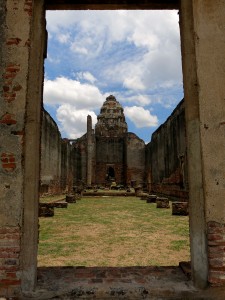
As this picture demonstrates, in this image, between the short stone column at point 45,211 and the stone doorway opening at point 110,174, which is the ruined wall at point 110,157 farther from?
the short stone column at point 45,211

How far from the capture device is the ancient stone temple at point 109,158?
3653 centimetres

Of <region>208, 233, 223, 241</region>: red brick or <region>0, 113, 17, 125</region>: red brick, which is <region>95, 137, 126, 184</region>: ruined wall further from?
<region>208, 233, 223, 241</region>: red brick

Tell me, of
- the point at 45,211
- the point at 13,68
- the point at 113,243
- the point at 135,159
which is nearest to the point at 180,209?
the point at 45,211

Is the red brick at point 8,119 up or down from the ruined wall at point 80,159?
down

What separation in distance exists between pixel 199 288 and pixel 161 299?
0.43 m

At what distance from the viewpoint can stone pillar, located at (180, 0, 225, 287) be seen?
2891 mm

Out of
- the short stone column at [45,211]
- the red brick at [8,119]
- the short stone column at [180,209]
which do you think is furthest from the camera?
the short stone column at [180,209]

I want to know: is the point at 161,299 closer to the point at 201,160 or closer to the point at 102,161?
the point at 201,160

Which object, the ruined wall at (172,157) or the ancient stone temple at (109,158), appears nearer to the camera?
the ruined wall at (172,157)

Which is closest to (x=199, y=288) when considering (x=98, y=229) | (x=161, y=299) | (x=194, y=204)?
(x=161, y=299)

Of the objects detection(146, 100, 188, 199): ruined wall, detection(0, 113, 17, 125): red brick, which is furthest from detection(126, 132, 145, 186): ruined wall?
detection(0, 113, 17, 125): red brick

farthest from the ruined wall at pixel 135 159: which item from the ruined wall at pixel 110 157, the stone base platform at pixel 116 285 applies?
the stone base platform at pixel 116 285

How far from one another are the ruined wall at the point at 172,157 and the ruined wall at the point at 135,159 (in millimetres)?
7868

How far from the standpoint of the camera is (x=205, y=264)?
2891 millimetres
